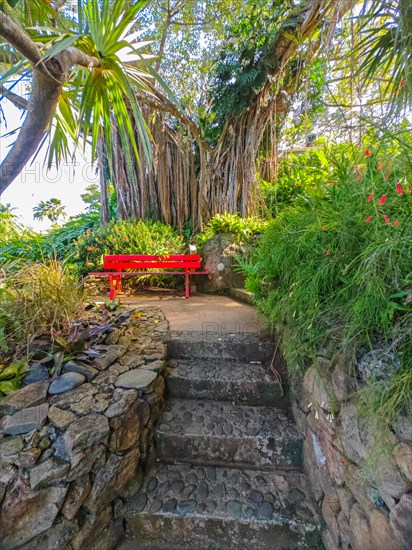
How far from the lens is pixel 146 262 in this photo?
3.27m

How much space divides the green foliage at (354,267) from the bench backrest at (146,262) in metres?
1.78

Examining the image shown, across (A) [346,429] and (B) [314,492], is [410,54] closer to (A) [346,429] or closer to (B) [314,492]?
(A) [346,429]

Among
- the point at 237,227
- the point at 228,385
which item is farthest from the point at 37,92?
the point at 237,227

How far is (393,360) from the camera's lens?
0.77 metres

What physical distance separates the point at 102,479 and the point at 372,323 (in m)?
1.28

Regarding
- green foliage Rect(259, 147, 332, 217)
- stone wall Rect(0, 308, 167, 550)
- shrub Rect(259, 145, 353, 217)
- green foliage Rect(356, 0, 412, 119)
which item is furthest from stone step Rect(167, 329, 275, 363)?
green foliage Rect(259, 147, 332, 217)

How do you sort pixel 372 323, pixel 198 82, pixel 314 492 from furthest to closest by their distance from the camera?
pixel 198 82, pixel 314 492, pixel 372 323

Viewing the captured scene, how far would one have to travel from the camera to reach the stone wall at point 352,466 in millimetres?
722

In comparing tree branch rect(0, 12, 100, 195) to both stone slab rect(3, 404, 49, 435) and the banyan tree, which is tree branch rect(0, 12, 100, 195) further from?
the banyan tree

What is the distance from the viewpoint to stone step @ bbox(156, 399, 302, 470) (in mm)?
1265

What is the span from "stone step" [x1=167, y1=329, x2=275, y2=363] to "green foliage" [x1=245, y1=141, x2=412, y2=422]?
212 millimetres

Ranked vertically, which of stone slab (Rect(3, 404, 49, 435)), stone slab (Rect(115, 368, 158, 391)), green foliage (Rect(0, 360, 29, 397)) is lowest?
stone slab (Rect(3, 404, 49, 435))

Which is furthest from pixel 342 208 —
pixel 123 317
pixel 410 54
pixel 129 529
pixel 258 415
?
pixel 129 529

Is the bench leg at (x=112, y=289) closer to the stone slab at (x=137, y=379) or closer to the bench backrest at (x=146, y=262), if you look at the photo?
the bench backrest at (x=146, y=262)
